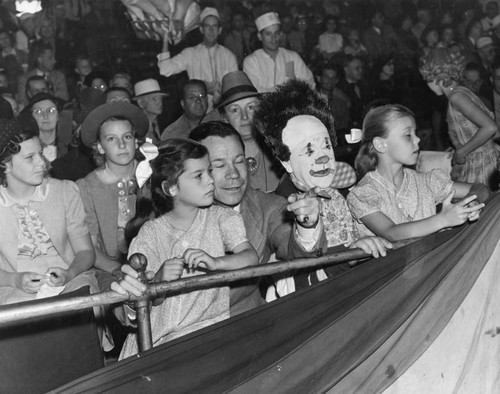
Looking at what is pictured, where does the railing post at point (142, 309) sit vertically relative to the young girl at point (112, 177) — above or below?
below

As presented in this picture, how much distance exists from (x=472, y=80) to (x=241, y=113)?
13.0 ft

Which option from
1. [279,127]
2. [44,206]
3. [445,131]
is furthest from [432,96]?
[44,206]

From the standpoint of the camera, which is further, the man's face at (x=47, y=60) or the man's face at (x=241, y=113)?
the man's face at (x=47, y=60)

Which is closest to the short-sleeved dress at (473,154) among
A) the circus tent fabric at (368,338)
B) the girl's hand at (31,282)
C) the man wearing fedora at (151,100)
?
the man wearing fedora at (151,100)

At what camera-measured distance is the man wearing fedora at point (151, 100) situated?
766 cm

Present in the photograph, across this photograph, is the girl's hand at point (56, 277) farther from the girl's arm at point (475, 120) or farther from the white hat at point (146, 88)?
the white hat at point (146, 88)

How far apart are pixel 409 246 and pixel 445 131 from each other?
212 inches

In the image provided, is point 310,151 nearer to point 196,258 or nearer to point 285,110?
point 285,110

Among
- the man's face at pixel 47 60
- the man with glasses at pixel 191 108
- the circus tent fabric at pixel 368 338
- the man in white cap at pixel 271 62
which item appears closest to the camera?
the circus tent fabric at pixel 368 338

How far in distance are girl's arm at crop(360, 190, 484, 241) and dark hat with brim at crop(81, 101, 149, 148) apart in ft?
5.17

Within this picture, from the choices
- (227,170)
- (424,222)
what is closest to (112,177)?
(227,170)

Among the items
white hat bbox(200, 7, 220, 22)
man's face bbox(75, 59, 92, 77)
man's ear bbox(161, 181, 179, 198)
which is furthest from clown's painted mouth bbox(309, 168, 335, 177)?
white hat bbox(200, 7, 220, 22)

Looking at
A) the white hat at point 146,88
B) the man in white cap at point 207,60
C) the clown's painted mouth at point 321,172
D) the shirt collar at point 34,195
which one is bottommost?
the clown's painted mouth at point 321,172

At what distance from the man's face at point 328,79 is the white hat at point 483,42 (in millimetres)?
2160
